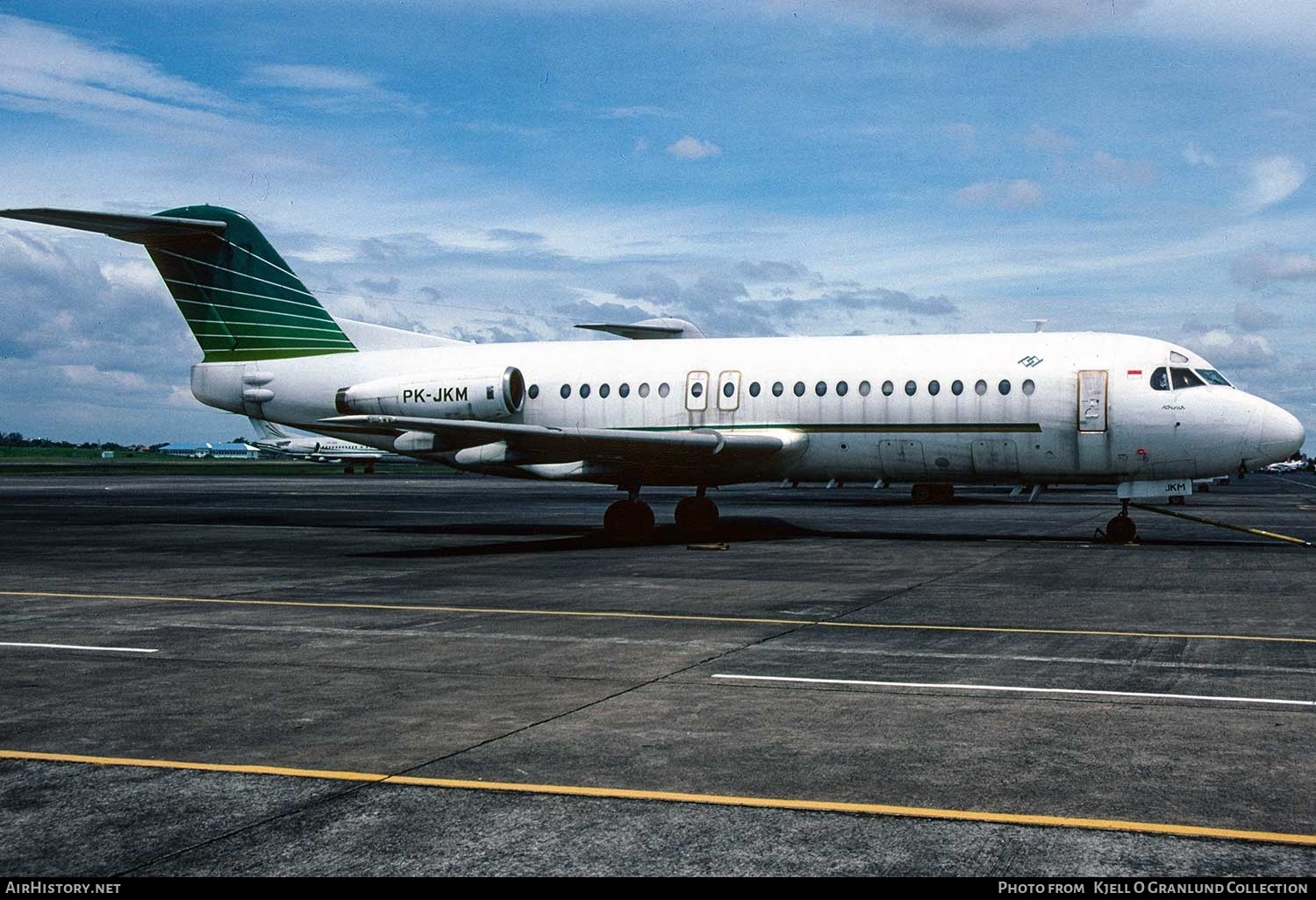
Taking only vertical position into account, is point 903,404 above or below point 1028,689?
above

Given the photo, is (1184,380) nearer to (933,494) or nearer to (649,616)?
(649,616)

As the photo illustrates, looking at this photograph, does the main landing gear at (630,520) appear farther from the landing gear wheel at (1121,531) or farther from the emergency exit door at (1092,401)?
the landing gear wheel at (1121,531)

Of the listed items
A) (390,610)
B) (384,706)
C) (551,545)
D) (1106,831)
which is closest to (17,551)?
(551,545)

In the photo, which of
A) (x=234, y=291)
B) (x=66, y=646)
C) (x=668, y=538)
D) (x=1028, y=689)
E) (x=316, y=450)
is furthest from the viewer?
(x=316, y=450)

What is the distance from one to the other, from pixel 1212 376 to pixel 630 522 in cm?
1210

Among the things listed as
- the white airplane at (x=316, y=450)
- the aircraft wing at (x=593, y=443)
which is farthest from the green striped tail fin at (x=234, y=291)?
the white airplane at (x=316, y=450)

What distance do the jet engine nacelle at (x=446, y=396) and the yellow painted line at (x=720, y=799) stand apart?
65.3 feet

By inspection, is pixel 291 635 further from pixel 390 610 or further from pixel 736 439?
pixel 736 439

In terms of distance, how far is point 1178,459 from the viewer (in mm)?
22531

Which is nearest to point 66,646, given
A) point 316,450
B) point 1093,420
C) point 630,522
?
point 630,522

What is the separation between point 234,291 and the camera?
2902 centimetres

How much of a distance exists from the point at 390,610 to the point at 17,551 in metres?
12.3
